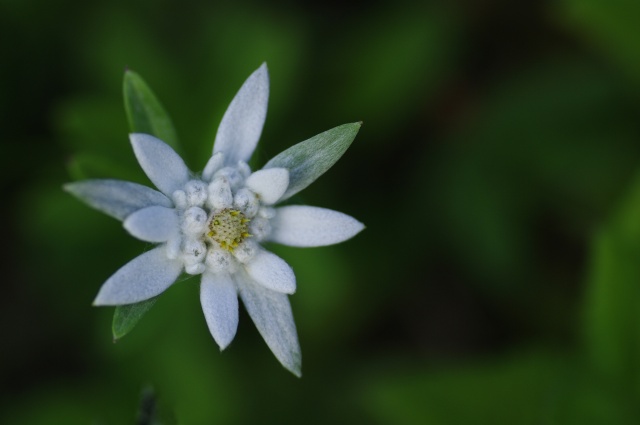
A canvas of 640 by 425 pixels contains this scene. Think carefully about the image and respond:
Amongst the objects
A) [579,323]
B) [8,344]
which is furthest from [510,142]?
[8,344]

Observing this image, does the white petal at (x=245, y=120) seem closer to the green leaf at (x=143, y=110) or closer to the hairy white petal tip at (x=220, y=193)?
the hairy white petal tip at (x=220, y=193)

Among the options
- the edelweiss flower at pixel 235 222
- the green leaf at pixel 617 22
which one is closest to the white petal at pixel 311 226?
the edelweiss flower at pixel 235 222

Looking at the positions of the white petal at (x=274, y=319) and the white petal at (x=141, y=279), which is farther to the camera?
the white petal at (x=274, y=319)

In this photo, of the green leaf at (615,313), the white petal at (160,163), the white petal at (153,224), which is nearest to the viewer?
the white petal at (153,224)

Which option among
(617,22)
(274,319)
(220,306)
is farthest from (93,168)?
(617,22)

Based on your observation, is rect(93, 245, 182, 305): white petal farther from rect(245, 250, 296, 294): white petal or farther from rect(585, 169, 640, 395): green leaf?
rect(585, 169, 640, 395): green leaf

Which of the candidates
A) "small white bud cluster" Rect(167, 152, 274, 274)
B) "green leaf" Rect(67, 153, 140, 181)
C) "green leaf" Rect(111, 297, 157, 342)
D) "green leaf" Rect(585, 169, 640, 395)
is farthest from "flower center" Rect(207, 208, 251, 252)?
"green leaf" Rect(585, 169, 640, 395)

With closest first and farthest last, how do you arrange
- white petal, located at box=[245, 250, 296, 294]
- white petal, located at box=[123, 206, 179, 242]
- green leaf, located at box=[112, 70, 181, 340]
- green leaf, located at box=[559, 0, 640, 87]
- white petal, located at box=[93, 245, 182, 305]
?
white petal, located at box=[93, 245, 182, 305]
white petal, located at box=[123, 206, 179, 242]
white petal, located at box=[245, 250, 296, 294]
green leaf, located at box=[112, 70, 181, 340]
green leaf, located at box=[559, 0, 640, 87]

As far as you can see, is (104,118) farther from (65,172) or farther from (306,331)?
(306,331)
